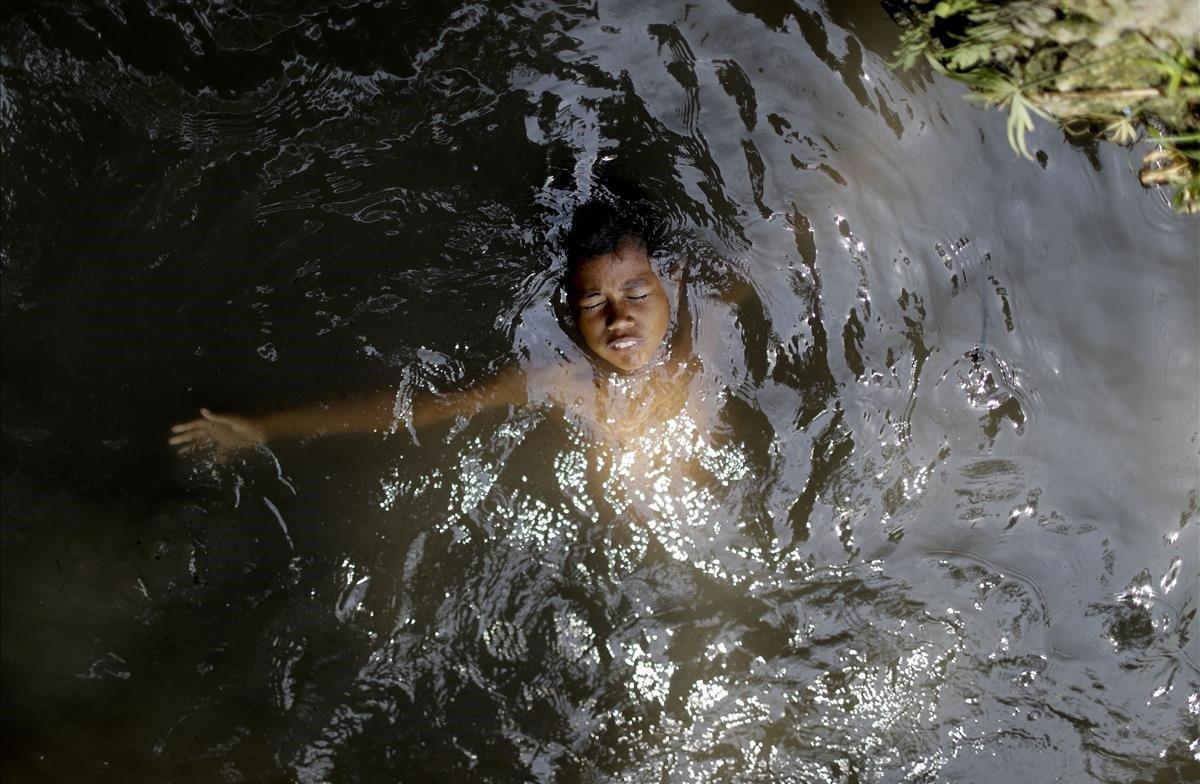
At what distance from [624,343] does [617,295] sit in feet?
0.82

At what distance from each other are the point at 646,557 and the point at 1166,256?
3282 millimetres

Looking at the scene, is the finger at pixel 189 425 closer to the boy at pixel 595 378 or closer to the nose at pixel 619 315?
the boy at pixel 595 378

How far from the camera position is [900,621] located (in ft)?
13.9

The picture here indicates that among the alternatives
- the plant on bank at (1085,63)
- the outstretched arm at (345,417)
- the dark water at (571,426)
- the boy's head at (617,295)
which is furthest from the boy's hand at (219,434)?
the plant on bank at (1085,63)

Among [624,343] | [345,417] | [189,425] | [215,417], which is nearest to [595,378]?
[624,343]

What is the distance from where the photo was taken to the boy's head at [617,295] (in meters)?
4.05

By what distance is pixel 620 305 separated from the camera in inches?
159

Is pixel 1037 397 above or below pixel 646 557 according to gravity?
above

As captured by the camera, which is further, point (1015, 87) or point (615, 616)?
point (615, 616)

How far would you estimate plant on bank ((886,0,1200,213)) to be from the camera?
11.9 ft

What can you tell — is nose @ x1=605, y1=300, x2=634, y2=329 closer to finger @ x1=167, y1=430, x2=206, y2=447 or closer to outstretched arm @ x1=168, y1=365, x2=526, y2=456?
outstretched arm @ x1=168, y1=365, x2=526, y2=456

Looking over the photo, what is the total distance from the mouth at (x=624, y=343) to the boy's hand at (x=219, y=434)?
6.28 ft

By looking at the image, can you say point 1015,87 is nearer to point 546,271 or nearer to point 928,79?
point 928,79

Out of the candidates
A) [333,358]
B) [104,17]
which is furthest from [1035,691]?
[104,17]
